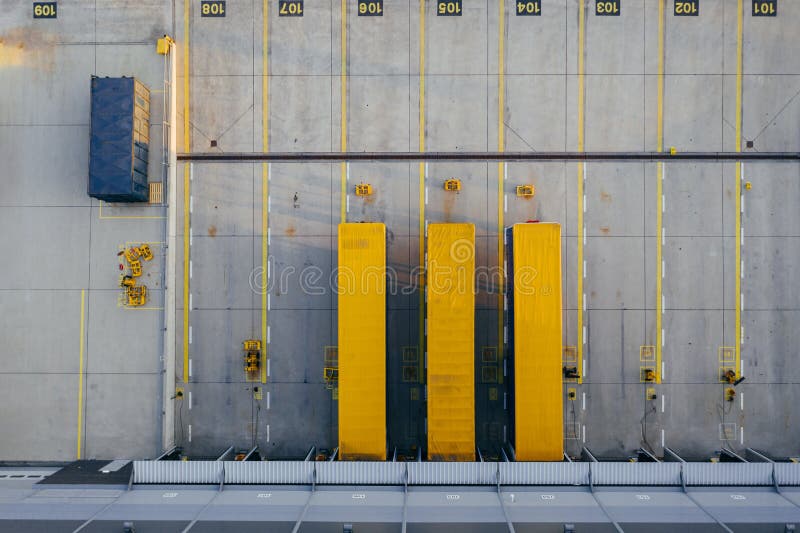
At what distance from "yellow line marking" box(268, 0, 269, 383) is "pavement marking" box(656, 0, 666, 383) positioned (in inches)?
733

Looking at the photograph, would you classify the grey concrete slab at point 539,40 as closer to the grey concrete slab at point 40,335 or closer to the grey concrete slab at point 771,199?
the grey concrete slab at point 771,199

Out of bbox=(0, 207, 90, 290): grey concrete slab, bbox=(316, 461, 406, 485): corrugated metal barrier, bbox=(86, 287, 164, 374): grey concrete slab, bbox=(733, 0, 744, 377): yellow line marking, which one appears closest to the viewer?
bbox=(316, 461, 406, 485): corrugated metal barrier

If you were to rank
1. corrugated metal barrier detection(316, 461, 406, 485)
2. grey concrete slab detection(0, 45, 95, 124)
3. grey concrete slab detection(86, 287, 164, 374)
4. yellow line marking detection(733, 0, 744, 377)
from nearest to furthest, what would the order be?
1. corrugated metal barrier detection(316, 461, 406, 485)
2. grey concrete slab detection(86, 287, 164, 374)
3. yellow line marking detection(733, 0, 744, 377)
4. grey concrete slab detection(0, 45, 95, 124)

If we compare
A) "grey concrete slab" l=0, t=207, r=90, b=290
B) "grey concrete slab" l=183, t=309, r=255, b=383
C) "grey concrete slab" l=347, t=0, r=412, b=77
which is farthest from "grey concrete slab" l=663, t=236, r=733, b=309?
"grey concrete slab" l=0, t=207, r=90, b=290

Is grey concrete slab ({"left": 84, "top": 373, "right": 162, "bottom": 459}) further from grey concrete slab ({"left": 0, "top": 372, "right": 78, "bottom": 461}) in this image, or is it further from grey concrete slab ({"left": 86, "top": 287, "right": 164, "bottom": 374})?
grey concrete slab ({"left": 0, "top": 372, "right": 78, "bottom": 461})

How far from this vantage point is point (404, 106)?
19.9 metres

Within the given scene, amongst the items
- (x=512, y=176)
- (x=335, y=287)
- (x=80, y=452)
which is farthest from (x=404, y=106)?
(x=80, y=452)

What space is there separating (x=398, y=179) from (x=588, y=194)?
29.9ft

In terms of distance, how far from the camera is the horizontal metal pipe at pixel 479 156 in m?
19.6

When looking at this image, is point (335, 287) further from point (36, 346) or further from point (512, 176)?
point (36, 346)

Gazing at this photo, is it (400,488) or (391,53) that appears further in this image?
(391,53)

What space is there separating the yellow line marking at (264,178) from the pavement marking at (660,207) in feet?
61.1

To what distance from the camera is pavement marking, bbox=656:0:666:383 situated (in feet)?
63.9

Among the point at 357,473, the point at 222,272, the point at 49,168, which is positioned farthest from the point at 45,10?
the point at 357,473
